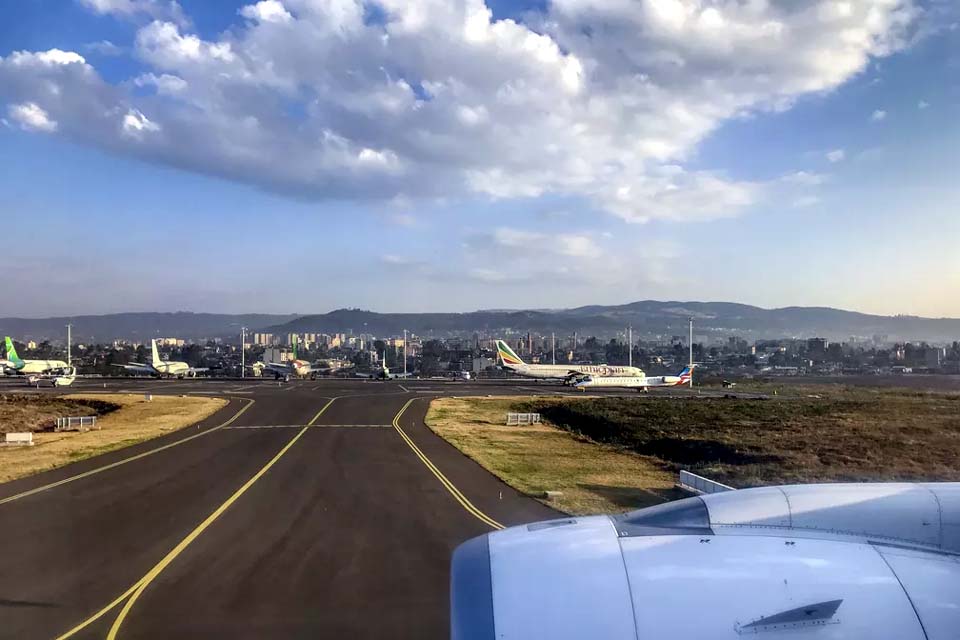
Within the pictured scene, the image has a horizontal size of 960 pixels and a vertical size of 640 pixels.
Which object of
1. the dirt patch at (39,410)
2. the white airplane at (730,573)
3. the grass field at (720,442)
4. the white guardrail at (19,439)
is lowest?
the dirt patch at (39,410)

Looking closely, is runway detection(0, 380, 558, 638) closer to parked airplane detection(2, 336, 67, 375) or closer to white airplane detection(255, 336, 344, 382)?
white airplane detection(255, 336, 344, 382)

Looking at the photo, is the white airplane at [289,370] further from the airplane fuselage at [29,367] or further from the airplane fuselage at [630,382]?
the airplane fuselage at [630,382]

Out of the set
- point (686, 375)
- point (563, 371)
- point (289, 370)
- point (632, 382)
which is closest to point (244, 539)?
point (632, 382)

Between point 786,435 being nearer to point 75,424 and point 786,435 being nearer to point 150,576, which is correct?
point 150,576

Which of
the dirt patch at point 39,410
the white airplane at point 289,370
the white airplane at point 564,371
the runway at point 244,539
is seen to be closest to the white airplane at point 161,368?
the white airplane at point 289,370

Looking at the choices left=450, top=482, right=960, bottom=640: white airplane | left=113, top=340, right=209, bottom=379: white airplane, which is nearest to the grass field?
left=450, top=482, right=960, bottom=640: white airplane
